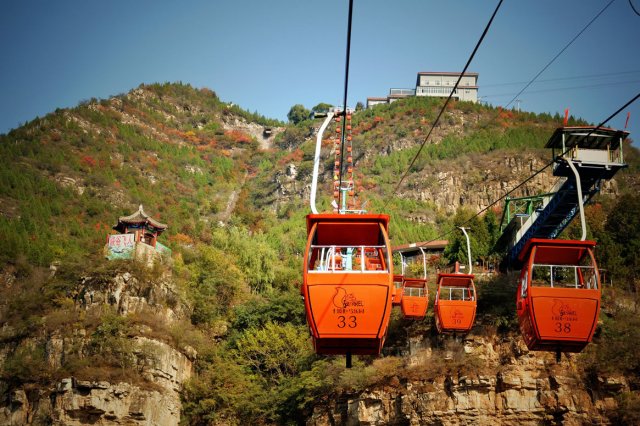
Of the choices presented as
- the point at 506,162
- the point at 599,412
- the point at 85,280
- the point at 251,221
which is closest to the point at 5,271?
the point at 85,280

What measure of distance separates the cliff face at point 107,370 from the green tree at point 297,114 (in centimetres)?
7503

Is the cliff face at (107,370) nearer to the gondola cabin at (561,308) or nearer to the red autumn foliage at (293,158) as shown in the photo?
the gondola cabin at (561,308)

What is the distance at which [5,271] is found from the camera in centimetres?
4669

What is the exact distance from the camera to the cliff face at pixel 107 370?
34.7 m

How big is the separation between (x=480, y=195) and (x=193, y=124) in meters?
51.1

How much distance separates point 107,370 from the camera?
35.5 metres

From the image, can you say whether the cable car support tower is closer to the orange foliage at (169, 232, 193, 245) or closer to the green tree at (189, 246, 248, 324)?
the green tree at (189, 246, 248, 324)

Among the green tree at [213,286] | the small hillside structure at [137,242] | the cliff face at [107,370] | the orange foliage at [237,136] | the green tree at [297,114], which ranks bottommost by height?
the cliff face at [107,370]

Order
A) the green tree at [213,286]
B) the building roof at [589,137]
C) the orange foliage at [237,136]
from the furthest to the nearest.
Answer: the orange foliage at [237,136] < the green tree at [213,286] < the building roof at [589,137]

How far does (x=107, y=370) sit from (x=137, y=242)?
8.78 m

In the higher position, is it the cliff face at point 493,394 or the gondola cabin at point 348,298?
the gondola cabin at point 348,298

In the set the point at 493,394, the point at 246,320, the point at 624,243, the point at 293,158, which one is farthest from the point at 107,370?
the point at 293,158

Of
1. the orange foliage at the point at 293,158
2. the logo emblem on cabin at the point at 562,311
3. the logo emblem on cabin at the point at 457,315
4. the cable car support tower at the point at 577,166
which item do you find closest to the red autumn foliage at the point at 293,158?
the orange foliage at the point at 293,158

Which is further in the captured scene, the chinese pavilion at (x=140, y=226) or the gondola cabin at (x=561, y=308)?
the chinese pavilion at (x=140, y=226)
